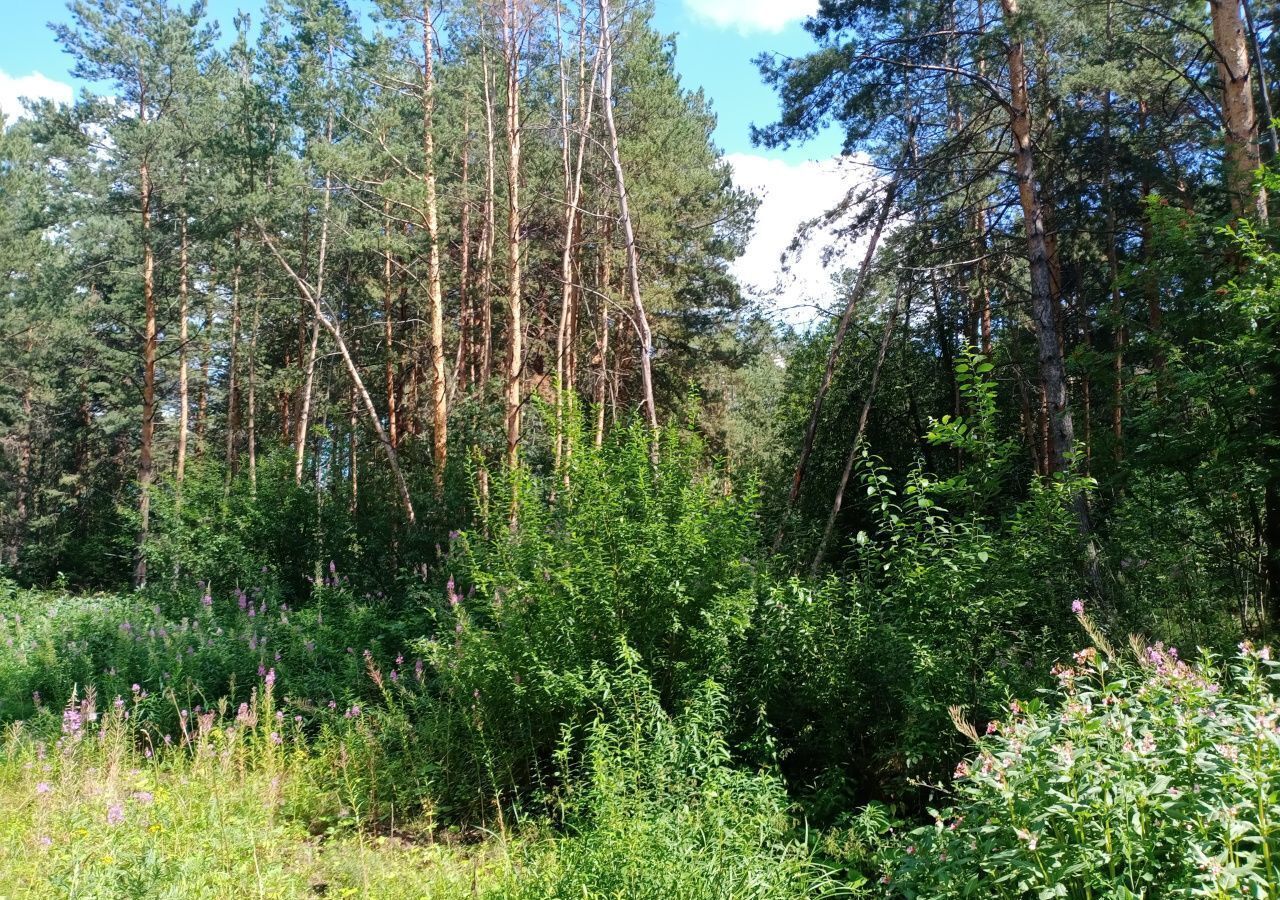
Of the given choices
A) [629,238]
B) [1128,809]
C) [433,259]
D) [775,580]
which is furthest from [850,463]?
[433,259]

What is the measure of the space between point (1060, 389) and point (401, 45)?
11.7 meters

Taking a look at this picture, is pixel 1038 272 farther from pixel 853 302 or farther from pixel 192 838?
pixel 192 838

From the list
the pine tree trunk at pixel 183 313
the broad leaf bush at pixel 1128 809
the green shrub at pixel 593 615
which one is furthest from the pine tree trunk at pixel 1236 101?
the pine tree trunk at pixel 183 313

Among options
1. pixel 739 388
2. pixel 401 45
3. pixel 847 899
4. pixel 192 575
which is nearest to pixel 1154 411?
pixel 847 899

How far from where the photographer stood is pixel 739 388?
2277cm

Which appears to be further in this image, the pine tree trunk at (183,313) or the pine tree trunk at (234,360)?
the pine tree trunk at (234,360)

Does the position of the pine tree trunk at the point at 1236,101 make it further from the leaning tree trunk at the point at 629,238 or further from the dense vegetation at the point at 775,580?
the leaning tree trunk at the point at 629,238

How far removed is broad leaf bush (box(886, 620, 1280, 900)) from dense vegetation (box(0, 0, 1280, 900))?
19 mm

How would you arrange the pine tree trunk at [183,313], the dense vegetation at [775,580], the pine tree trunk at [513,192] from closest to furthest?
the dense vegetation at [775,580], the pine tree trunk at [513,192], the pine tree trunk at [183,313]

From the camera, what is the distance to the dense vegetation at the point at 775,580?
10.2ft

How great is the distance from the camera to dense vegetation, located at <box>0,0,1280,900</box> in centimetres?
310

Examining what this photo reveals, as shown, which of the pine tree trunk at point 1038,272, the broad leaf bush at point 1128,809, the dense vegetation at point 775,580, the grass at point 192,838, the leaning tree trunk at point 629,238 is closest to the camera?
the broad leaf bush at point 1128,809

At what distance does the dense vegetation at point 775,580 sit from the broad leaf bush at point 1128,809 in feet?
0.06

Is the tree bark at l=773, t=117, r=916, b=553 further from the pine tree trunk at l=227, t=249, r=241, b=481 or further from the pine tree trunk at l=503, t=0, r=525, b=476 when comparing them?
the pine tree trunk at l=227, t=249, r=241, b=481
